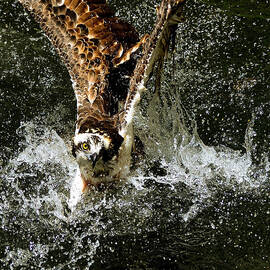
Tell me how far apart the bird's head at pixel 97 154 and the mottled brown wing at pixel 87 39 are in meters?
0.70

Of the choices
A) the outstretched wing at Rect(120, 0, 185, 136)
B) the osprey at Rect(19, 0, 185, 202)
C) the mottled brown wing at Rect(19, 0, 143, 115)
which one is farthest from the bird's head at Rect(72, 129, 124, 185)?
the mottled brown wing at Rect(19, 0, 143, 115)

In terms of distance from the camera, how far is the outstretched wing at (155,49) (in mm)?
4895

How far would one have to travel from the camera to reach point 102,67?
5.86 metres

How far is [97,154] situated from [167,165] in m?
1.26

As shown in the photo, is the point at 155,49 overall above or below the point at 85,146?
above

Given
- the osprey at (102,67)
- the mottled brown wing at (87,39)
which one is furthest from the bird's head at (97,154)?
the mottled brown wing at (87,39)

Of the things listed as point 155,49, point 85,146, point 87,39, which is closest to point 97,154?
point 85,146

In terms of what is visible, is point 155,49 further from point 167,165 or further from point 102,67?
point 167,165

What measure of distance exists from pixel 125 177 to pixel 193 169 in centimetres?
76

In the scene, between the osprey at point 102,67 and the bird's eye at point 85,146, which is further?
the osprey at point 102,67

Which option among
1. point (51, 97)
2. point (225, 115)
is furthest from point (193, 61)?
point (51, 97)

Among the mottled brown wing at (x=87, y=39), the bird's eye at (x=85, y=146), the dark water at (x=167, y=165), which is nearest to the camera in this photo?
the bird's eye at (x=85, y=146)

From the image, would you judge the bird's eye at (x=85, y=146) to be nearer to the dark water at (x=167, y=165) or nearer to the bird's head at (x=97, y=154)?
the bird's head at (x=97, y=154)

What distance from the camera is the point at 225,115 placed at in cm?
633
